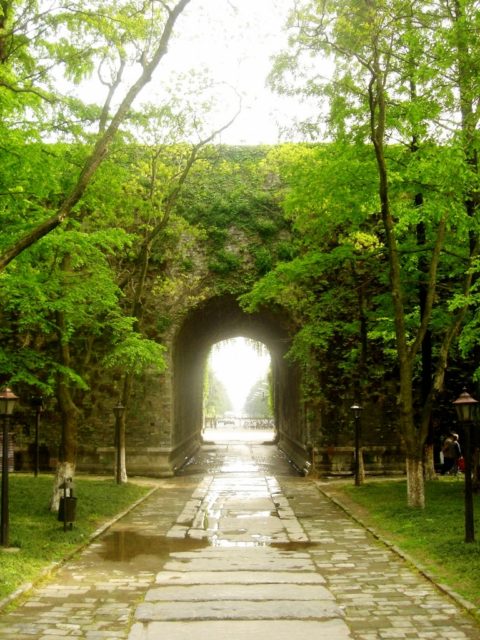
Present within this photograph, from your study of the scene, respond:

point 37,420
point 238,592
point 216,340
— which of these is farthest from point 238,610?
point 216,340

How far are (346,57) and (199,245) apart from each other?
10937 mm

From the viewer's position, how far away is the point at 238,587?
7.55 meters

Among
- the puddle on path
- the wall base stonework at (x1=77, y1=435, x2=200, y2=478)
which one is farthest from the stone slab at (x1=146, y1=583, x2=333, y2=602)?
the wall base stonework at (x1=77, y1=435, x2=200, y2=478)

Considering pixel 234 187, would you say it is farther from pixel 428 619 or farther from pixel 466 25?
pixel 428 619

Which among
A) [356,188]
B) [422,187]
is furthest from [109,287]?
[422,187]

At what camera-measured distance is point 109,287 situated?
41.1 feet

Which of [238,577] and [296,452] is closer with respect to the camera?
[238,577]

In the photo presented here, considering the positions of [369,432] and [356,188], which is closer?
[356,188]

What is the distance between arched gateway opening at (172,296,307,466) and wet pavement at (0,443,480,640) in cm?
1055

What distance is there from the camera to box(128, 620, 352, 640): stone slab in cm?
583

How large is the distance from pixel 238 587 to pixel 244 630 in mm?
1560

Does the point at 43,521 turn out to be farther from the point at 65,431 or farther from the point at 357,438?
the point at 357,438

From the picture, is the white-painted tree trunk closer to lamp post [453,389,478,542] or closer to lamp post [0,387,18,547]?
lamp post [453,389,478,542]

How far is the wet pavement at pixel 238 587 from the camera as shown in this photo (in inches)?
240
